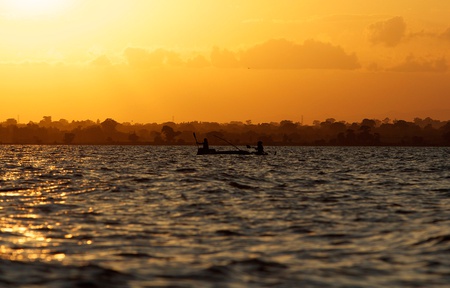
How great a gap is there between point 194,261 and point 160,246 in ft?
7.69

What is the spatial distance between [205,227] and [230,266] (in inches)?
264

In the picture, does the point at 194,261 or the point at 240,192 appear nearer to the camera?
the point at 194,261

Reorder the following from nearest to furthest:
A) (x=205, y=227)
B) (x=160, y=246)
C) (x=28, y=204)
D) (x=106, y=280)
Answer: (x=106, y=280), (x=160, y=246), (x=205, y=227), (x=28, y=204)

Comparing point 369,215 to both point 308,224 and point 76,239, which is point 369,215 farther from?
point 76,239

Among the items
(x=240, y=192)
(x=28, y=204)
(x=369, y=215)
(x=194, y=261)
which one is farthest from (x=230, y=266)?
(x=240, y=192)

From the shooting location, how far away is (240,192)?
129 ft

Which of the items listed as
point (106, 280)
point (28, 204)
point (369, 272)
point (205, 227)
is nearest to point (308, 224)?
A: point (205, 227)

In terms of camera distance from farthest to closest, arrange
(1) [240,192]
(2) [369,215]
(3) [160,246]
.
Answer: (1) [240,192] → (2) [369,215] → (3) [160,246]

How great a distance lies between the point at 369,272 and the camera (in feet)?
52.2

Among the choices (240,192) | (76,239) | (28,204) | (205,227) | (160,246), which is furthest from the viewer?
(240,192)

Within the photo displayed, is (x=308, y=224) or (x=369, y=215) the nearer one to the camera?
(x=308, y=224)

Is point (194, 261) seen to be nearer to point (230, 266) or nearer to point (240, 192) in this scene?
point (230, 266)

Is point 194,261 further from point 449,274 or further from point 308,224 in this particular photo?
point 308,224

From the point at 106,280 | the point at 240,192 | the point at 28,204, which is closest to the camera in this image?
the point at 106,280
